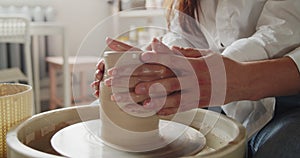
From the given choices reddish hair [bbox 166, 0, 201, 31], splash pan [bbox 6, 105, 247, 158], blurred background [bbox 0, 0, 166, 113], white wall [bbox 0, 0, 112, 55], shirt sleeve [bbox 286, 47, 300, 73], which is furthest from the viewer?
white wall [bbox 0, 0, 112, 55]

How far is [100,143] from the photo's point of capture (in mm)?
565

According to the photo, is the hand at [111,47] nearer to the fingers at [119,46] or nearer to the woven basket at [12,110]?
the fingers at [119,46]

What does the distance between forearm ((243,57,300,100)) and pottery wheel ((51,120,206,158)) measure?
0.12 metres

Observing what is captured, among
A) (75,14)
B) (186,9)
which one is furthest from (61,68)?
(186,9)

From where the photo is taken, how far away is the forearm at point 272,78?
553 mm

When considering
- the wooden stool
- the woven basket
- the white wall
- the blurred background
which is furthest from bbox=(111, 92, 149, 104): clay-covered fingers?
the white wall

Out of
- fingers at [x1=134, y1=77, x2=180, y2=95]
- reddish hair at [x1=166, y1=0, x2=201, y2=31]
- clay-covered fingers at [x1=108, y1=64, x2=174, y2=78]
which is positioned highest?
reddish hair at [x1=166, y1=0, x2=201, y2=31]

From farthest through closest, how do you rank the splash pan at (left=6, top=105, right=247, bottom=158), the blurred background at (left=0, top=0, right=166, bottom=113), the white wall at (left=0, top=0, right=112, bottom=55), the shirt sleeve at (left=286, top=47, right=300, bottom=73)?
the white wall at (left=0, top=0, right=112, bottom=55), the blurred background at (left=0, top=0, right=166, bottom=113), the shirt sleeve at (left=286, top=47, right=300, bottom=73), the splash pan at (left=6, top=105, right=247, bottom=158)

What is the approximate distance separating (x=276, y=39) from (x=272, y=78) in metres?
0.10

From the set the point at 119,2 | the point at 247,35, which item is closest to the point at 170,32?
the point at 247,35

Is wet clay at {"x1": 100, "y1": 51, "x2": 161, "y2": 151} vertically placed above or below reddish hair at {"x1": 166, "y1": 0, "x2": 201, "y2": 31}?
below

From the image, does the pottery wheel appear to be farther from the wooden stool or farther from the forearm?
the wooden stool

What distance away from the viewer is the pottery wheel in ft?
1.73

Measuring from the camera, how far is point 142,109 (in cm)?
50
